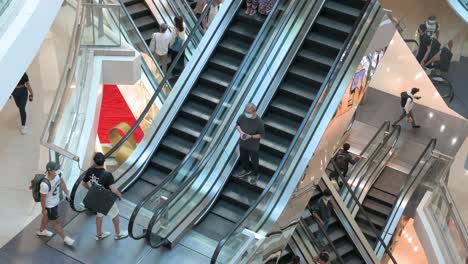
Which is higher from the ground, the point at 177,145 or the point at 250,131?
the point at 250,131

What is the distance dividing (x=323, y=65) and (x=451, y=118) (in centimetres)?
938

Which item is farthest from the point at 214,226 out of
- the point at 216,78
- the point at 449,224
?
the point at 449,224

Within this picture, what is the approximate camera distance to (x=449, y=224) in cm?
1406

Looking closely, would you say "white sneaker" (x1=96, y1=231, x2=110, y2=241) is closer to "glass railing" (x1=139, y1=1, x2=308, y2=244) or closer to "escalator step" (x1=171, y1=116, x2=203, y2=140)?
"glass railing" (x1=139, y1=1, x2=308, y2=244)

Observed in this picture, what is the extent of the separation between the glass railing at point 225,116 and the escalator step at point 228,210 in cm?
33

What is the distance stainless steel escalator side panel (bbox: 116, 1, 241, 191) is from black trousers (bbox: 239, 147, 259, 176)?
5.01ft

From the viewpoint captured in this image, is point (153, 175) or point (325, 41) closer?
point (153, 175)

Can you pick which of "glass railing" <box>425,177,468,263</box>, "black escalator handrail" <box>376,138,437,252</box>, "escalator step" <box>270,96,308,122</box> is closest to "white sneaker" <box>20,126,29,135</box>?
"escalator step" <box>270,96,308,122</box>

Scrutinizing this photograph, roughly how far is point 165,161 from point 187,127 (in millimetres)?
683

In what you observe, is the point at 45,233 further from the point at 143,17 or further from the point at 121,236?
the point at 143,17

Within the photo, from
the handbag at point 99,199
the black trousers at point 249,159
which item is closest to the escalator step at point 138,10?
the black trousers at point 249,159

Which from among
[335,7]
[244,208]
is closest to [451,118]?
[335,7]

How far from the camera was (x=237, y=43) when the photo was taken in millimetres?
12094

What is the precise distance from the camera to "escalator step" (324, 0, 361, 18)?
11844 millimetres
